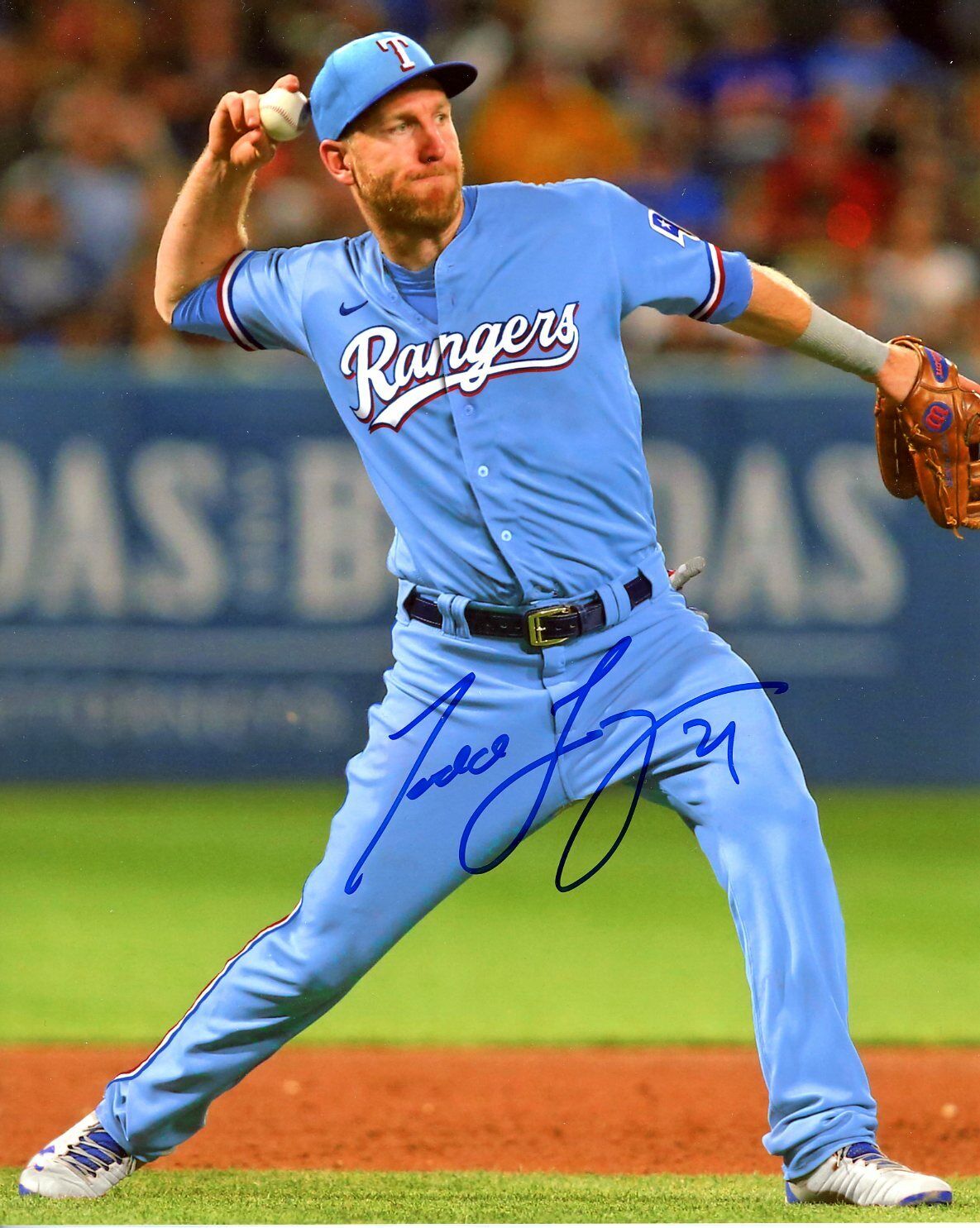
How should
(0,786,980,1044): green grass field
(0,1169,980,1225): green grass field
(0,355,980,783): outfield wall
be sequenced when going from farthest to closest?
(0,355,980,783): outfield wall
(0,786,980,1044): green grass field
(0,1169,980,1225): green grass field

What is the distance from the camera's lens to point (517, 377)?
3.41 m

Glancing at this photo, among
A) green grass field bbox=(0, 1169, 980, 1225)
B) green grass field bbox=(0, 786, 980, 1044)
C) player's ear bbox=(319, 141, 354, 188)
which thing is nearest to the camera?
green grass field bbox=(0, 1169, 980, 1225)

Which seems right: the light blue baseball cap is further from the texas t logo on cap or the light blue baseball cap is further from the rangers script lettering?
the rangers script lettering

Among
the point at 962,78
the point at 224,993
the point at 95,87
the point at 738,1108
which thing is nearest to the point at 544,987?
the point at 738,1108

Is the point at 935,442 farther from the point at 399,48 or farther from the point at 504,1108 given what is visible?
the point at 504,1108

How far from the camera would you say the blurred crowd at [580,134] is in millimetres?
9117

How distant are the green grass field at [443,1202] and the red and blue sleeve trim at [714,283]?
1642mm

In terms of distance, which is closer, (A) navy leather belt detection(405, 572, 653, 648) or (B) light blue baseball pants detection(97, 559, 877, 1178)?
(B) light blue baseball pants detection(97, 559, 877, 1178)

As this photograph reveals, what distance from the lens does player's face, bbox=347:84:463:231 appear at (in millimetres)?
3367

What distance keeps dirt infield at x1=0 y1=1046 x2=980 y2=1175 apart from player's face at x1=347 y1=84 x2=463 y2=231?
6.74 feet

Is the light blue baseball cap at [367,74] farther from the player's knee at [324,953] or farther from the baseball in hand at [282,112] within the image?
the player's knee at [324,953]

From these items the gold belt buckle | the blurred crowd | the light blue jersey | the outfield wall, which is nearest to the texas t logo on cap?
the light blue jersey

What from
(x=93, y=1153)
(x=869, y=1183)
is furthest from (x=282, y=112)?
(x=869, y=1183)
